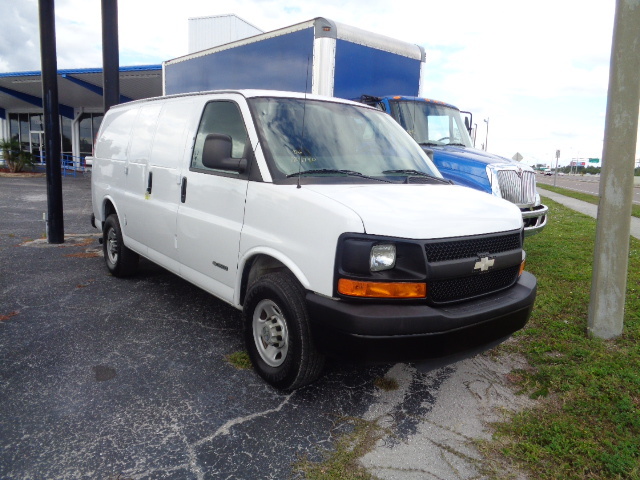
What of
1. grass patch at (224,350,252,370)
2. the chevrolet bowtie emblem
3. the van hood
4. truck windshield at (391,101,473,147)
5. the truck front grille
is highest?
truck windshield at (391,101,473,147)

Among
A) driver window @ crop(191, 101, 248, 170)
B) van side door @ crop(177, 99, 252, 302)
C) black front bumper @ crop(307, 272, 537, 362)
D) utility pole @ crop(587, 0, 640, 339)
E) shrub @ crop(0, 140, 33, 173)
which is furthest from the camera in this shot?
shrub @ crop(0, 140, 33, 173)

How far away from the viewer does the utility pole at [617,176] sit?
13.3ft

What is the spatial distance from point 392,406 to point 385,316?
0.88 m

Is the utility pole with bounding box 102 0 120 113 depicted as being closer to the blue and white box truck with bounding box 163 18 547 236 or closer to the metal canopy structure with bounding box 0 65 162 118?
the blue and white box truck with bounding box 163 18 547 236

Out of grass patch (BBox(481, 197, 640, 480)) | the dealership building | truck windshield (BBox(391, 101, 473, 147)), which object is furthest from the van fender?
the dealership building

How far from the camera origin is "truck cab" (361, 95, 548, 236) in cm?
702

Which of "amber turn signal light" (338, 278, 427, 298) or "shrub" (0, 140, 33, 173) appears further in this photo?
"shrub" (0, 140, 33, 173)

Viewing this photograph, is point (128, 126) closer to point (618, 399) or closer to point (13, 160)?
point (618, 399)

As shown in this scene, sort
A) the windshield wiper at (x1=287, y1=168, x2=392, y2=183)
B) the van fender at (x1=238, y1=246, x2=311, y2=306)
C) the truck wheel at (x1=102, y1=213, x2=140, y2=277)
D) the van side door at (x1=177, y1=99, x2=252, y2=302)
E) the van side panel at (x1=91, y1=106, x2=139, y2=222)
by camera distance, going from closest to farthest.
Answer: the van fender at (x1=238, y1=246, x2=311, y2=306) < the windshield wiper at (x1=287, y1=168, x2=392, y2=183) < the van side door at (x1=177, y1=99, x2=252, y2=302) < the van side panel at (x1=91, y1=106, x2=139, y2=222) < the truck wheel at (x1=102, y1=213, x2=140, y2=277)

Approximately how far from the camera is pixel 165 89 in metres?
11.0

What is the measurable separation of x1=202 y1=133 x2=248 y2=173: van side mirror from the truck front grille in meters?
1.60

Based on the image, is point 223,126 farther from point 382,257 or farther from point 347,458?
point 347,458

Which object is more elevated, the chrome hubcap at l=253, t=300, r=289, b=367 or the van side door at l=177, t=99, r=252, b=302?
the van side door at l=177, t=99, r=252, b=302

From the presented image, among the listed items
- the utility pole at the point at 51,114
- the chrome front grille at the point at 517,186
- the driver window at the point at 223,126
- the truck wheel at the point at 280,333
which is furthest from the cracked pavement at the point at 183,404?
the chrome front grille at the point at 517,186
